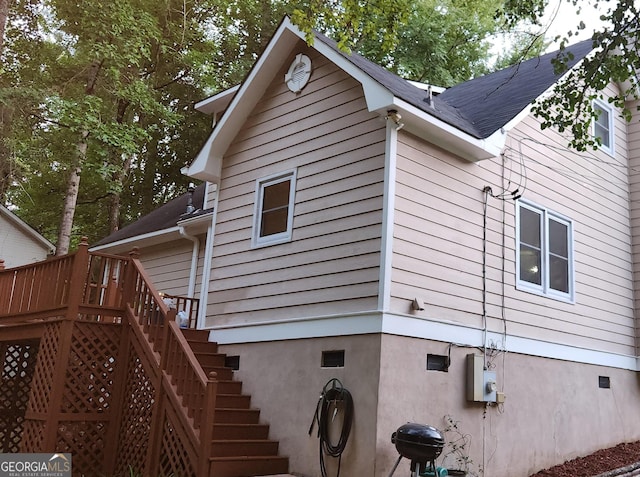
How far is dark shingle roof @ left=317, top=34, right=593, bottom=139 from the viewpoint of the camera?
25.3 ft

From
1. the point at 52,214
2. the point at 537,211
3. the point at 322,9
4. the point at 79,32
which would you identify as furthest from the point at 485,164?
the point at 52,214

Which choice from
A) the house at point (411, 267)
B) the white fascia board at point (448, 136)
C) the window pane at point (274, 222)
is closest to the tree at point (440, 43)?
the house at point (411, 267)

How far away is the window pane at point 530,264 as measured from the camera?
28.5 feet

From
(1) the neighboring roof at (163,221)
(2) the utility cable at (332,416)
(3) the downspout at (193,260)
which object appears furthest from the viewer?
(1) the neighboring roof at (163,221)

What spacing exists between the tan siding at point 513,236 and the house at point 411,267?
0.03m

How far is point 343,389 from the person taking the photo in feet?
22.4

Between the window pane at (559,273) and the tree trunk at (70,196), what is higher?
the tree trunk at (70,196)

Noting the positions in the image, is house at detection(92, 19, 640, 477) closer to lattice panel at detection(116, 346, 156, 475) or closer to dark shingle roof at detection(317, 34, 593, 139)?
dark shingle roof at detection(317, 34, 593, 139)

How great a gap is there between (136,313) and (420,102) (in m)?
4.68

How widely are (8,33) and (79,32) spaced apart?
276 centimetres

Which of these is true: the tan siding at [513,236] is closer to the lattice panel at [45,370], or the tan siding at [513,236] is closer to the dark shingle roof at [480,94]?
the dark shingle roof at [480,94]

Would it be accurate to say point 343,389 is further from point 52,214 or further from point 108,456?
point 52,214

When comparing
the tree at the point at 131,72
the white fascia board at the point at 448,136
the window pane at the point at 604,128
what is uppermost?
the tree at the point at 131,72

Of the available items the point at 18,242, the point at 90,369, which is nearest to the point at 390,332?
the point at 90,369
